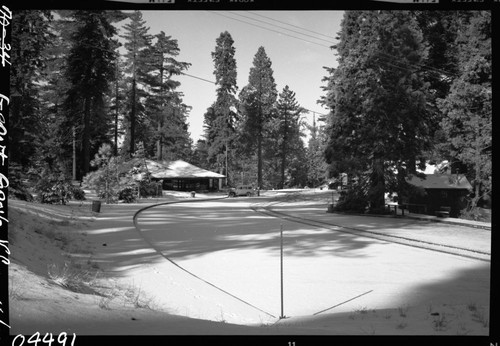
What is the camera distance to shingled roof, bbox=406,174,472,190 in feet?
65.1

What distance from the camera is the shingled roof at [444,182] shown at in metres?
19.8

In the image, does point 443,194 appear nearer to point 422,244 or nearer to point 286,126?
point 422,244

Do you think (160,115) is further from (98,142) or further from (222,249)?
(222,249)

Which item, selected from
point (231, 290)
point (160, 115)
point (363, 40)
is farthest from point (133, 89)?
point (231, 290)

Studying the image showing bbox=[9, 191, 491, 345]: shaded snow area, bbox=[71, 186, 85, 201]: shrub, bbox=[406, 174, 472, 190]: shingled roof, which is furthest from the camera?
bbox=[71, 186, 85, 201]: shrub

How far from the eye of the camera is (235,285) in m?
6.82

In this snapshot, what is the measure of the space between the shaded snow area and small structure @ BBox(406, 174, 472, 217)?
29.6 feet

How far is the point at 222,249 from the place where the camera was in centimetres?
1037

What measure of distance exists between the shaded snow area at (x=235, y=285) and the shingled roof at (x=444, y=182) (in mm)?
8671

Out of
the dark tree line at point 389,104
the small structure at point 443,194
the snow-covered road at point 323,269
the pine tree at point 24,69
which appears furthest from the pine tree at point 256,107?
the snow-covered road at point 323,269

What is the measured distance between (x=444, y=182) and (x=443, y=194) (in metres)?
0.90

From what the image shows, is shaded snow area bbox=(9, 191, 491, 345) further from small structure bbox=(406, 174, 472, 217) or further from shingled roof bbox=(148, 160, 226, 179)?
shingled roof bbox=(148, 160, 226, 179)

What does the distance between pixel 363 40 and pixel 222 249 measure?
19.5 metres
